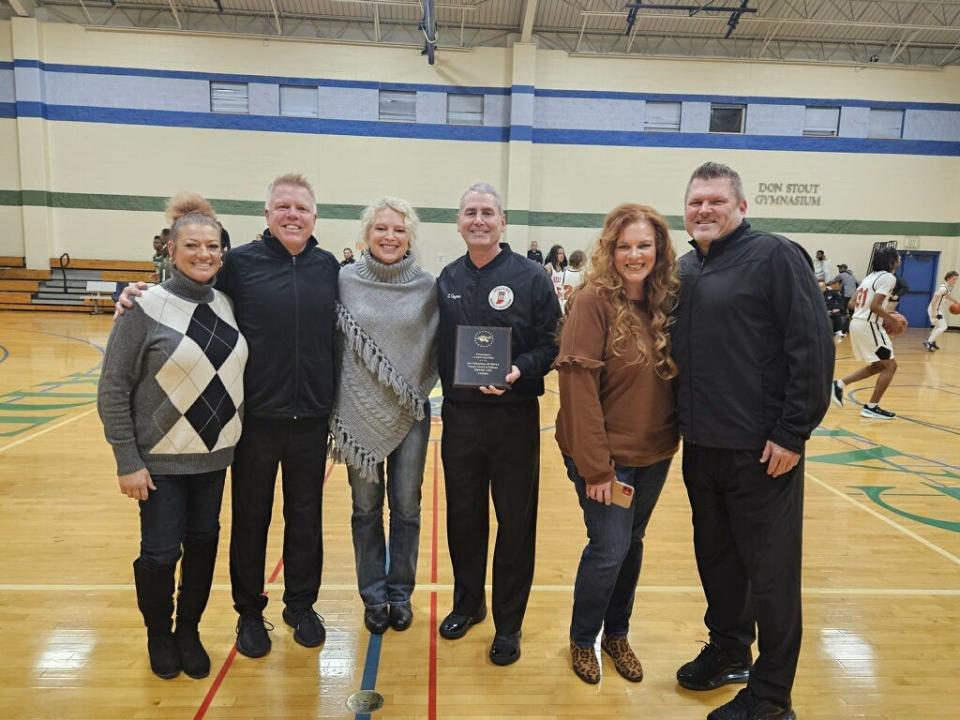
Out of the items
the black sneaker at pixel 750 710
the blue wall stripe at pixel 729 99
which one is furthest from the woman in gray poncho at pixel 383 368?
the blue wall stripe at pixel 729 99

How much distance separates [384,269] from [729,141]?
50.6ft

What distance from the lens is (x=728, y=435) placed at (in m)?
2.02

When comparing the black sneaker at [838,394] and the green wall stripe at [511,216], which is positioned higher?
the green wall stripe at [511,216]

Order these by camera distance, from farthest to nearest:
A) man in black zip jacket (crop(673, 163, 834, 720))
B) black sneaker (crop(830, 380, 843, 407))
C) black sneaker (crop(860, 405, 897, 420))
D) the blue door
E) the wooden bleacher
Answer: the blue door → the wooden bleacher → black sneaker (crop(830, 380, 843, 407)) → black sneaker (crop(860, 405, 897, 420)) → man in black zip jacket (crop(673, 163, 834, 720))

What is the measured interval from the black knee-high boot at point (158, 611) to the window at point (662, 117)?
15.6 metres

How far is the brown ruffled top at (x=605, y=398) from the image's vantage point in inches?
83.0

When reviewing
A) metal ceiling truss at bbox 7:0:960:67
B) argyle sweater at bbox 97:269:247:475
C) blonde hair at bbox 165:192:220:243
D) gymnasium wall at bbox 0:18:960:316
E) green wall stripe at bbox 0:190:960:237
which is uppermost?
metal ceiling truss at bbox 7:0:960:67

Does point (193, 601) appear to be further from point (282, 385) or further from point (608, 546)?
point (608, 546)

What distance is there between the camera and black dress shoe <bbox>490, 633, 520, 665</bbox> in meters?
2.46

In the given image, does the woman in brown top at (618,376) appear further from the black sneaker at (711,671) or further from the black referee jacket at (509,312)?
the black sneaker at (711,671)

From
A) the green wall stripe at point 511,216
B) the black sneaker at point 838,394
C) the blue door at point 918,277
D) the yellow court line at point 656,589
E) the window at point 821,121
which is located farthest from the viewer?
the blue door at point 918,277

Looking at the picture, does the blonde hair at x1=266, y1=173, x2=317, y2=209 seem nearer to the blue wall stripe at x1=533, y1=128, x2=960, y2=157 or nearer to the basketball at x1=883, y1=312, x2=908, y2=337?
the basketball at x1=883, y1=312, x2=908, y2=337

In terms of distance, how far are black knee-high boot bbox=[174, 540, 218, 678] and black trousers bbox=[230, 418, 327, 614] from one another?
142 millimetres

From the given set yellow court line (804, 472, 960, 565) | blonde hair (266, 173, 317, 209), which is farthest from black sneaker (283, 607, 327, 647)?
yellow court line (804, 472, 960, 565)
